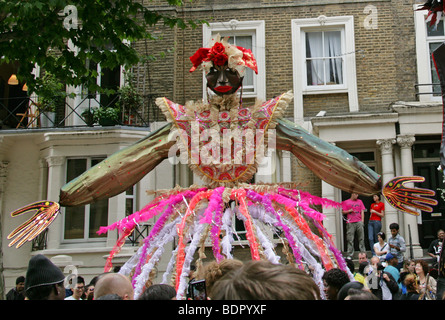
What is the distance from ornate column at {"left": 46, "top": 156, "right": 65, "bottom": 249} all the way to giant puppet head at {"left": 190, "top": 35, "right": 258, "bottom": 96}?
10.5 metres

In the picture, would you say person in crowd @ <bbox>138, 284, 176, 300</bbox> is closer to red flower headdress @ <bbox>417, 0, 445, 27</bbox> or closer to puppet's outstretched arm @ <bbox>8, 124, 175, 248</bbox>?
puppet's outstretched arm @ <bbox>8, 124, 175, 248</bbox>

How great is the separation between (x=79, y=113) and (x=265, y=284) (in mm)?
14493

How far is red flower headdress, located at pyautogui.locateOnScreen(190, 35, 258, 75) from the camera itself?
484 centimetres

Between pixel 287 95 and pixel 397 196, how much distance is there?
49.5 inches

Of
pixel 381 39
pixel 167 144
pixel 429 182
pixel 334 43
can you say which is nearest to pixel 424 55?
pixel 381 39

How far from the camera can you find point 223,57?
4844 mm

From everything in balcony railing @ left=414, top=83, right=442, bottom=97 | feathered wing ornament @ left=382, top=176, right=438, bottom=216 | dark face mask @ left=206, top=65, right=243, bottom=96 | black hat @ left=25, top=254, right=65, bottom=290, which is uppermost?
balcony railing @ left=414, top=83, right=442, bottom=97

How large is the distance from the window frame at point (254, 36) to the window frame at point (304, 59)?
0.82m

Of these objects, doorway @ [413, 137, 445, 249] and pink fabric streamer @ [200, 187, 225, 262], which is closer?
pink fabric streamer @ [200, 187, 225, 262]

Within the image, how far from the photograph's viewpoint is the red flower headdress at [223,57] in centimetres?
484

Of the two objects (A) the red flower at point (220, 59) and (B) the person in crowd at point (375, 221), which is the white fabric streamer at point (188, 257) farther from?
(B) the person in crowd at point (375, 221)

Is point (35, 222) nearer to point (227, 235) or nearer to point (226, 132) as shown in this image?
point (227, 235)

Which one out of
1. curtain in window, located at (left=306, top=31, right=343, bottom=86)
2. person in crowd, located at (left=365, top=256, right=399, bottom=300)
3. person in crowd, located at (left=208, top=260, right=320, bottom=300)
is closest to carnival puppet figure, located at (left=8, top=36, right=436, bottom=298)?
person in crowd, located at (left=208, top=260, right=320, bottom=300)

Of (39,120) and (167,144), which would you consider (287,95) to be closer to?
(167,144)
